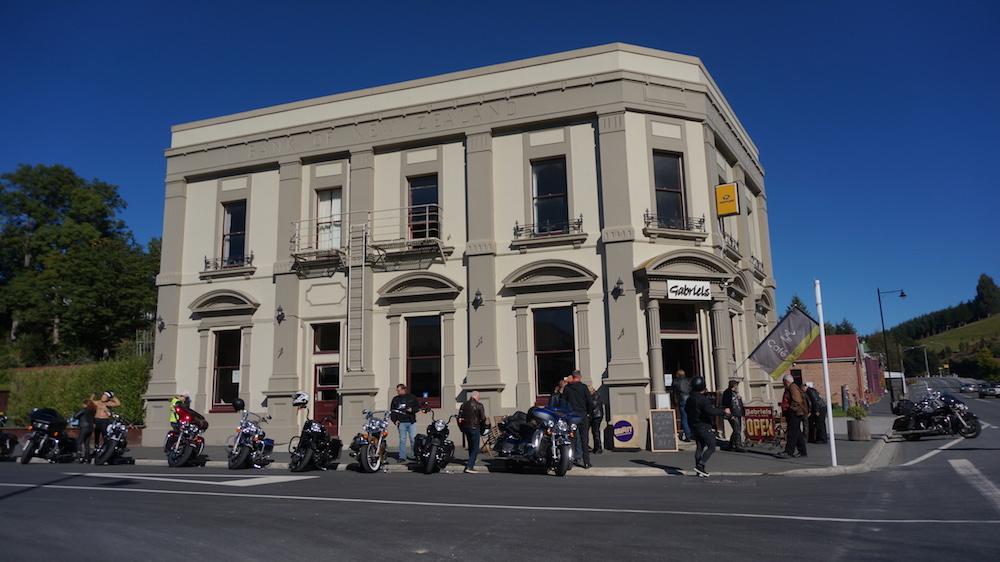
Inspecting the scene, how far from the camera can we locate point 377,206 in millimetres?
20234

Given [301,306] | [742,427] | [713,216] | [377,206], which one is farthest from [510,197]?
[742,427]

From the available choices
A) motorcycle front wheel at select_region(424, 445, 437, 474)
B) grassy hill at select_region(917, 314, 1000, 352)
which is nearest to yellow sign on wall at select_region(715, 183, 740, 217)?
motorcycle front wheel at select_region(424, 445, 437, 474)

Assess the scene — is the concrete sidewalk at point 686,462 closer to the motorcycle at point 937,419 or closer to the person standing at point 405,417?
the person standing at point 405,417

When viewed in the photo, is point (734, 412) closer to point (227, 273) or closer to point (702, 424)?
point (702, 424)

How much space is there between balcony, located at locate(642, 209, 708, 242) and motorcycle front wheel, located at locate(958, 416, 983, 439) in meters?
8.51

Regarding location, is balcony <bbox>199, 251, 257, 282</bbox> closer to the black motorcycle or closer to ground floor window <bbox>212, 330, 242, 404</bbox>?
ground floor window <bbox>212, 330, 242, 404</bbox>

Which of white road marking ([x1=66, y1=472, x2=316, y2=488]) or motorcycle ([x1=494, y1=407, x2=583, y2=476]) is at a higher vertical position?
motorcycle ([x1=494, y1=407, x2=583, y2=476])

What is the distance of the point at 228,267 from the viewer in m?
21.2

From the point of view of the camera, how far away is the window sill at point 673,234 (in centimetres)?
1741

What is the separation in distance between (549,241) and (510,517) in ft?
36.7

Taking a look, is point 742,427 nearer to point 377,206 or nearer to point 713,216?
point 713,216

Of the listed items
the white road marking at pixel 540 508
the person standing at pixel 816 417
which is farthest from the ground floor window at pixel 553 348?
the white road marking at pixel 540 508

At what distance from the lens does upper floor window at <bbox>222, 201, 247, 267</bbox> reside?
21531 millimetres

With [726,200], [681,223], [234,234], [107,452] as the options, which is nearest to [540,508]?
[107,452]
